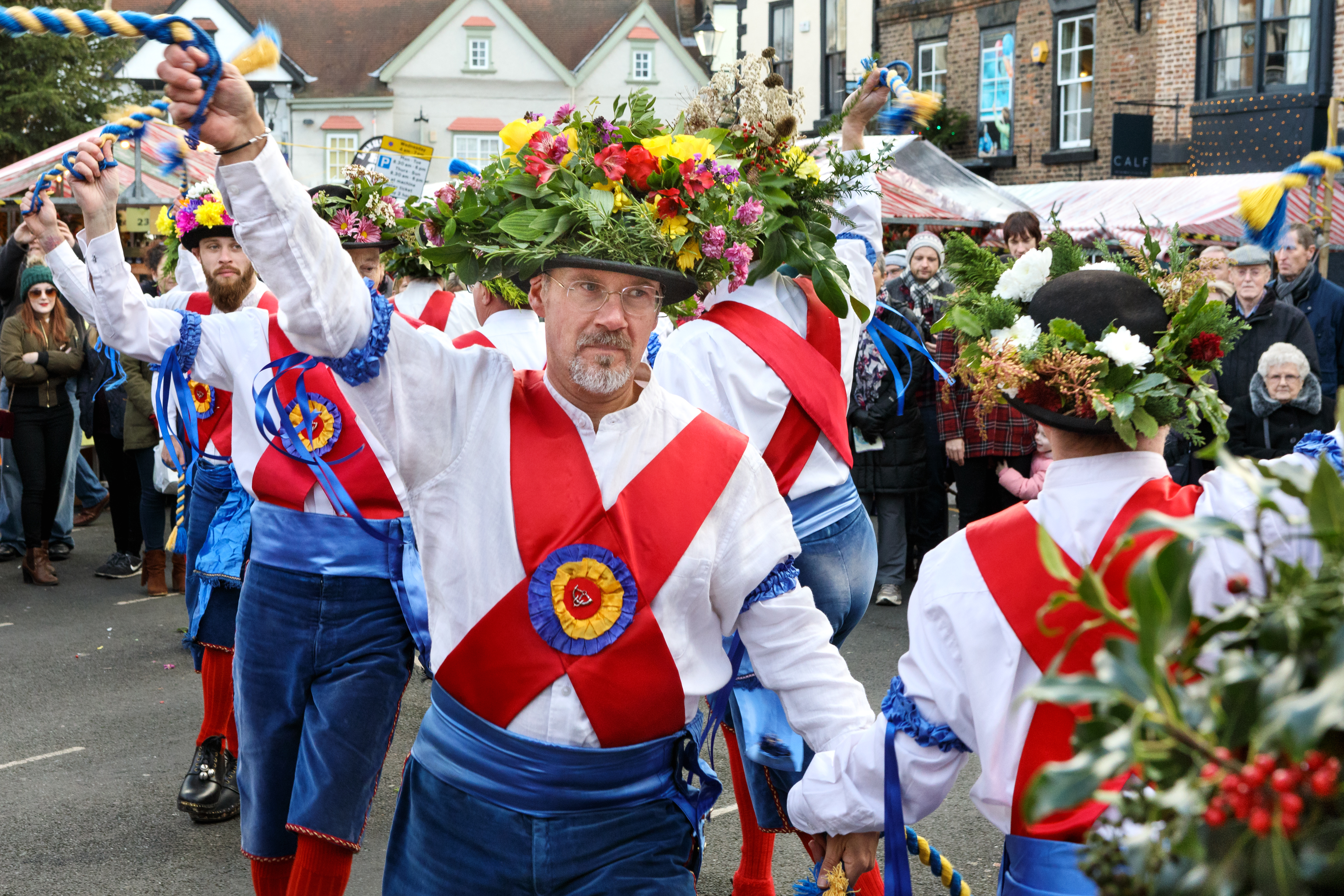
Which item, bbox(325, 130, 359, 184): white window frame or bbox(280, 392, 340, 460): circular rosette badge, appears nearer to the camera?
bbox(280, 392, 340, 460): circular rosette badge

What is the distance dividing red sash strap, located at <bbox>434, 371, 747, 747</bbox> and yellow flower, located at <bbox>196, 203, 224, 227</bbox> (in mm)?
2727

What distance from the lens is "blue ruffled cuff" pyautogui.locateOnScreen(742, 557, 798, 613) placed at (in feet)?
8.26

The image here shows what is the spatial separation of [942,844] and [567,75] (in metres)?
36.3

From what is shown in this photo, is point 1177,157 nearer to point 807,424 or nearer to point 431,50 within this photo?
point 807,424

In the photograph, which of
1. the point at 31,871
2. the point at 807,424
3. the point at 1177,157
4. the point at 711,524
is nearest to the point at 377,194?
the point at 807,424

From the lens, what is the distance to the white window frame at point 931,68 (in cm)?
2198

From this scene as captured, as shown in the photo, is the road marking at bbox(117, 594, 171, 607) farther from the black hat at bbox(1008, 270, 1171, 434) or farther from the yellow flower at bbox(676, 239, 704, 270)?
the black hat at bbox(1008, 270, 1171, 434)

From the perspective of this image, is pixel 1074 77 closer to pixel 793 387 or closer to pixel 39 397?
pixel 39 397

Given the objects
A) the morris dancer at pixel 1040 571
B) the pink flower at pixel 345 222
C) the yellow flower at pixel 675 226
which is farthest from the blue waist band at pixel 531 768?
the pink flower at pixel 345 222

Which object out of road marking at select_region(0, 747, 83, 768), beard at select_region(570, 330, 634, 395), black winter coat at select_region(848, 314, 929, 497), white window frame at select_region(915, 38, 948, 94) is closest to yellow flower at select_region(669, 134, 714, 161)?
beard at select_region(570, 330, 634, 395)

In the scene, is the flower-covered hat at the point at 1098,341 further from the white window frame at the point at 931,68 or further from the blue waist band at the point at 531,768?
the white window frame at the point at 931,68

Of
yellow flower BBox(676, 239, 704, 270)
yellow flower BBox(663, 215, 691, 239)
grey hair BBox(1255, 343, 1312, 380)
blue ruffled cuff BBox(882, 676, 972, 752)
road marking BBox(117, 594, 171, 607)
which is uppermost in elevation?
yellow flower BBox(663, 215, 691, 239)

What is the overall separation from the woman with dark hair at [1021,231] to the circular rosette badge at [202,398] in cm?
494

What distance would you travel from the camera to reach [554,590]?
7.85ft
